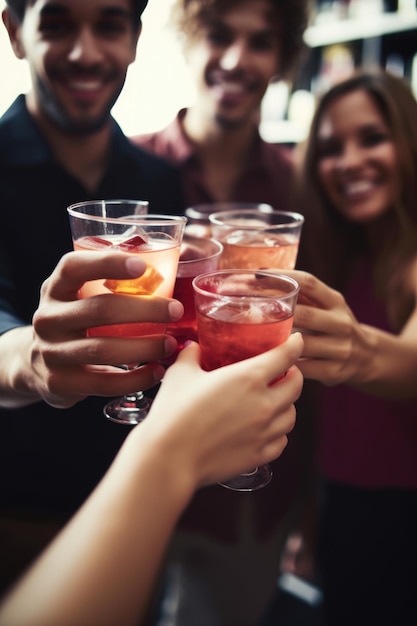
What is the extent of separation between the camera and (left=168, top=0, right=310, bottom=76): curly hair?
1.82 meters

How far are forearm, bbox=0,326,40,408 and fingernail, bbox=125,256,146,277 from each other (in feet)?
0.83

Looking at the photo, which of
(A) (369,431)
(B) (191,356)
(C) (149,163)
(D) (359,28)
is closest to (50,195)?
(C) (149,163)

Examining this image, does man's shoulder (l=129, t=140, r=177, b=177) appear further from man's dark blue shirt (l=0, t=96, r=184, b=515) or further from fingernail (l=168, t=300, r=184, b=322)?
fingernail (l=168, t=300, r=184, b=322)

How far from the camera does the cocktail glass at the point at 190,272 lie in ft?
2.73

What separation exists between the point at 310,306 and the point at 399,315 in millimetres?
712

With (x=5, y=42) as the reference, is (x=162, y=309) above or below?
below

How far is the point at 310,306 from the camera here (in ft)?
2.87

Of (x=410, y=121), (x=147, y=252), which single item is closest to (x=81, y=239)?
(x=147, y=252)

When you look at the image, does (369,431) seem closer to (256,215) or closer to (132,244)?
(256,215)

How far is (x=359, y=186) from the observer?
5.20ft

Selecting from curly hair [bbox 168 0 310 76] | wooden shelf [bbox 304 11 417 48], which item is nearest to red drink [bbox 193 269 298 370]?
curly hair [bbox 168 0 310 76]

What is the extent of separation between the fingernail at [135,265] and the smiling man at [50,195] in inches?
6.0

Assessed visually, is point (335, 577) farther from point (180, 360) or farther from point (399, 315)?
point (180, 360)

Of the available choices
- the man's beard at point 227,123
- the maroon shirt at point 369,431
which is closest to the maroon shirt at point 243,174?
the man's beard at point 227,123
